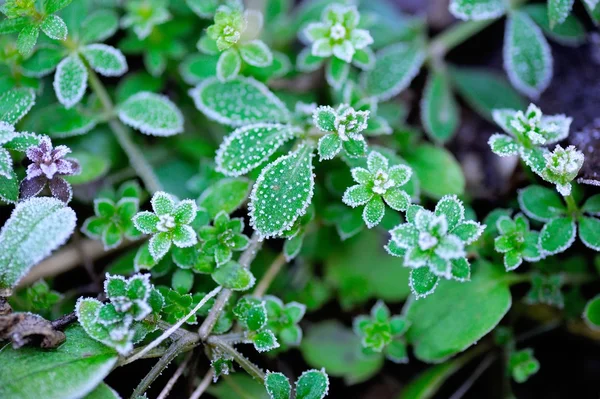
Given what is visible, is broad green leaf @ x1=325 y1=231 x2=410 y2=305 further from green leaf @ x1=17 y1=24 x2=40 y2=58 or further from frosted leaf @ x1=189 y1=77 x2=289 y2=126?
green leaf @ x1=17 y1=24 x2=40 y2=58

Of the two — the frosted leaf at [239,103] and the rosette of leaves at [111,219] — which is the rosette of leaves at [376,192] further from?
the rosette of leaves at [111,219]

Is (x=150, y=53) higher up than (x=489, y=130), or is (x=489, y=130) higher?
(x=150, y=53)

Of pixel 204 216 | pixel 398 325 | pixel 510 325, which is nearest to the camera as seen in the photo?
pixel 204 216

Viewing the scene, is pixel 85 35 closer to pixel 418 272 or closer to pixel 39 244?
pixel 39 244

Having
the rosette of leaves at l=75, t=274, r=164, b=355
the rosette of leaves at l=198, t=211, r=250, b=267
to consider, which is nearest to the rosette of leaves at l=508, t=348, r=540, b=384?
the rosette of leaves at l=198, t=211, r=250, b=267

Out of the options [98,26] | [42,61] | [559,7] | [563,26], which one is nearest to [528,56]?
[563,26]

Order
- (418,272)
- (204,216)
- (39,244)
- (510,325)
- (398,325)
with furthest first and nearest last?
1. (510,325)
2. (398,325)
3. (204,216)
4. (418,272)
5. (39,244)

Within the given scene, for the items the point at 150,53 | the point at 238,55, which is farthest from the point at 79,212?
the point at 238,55
